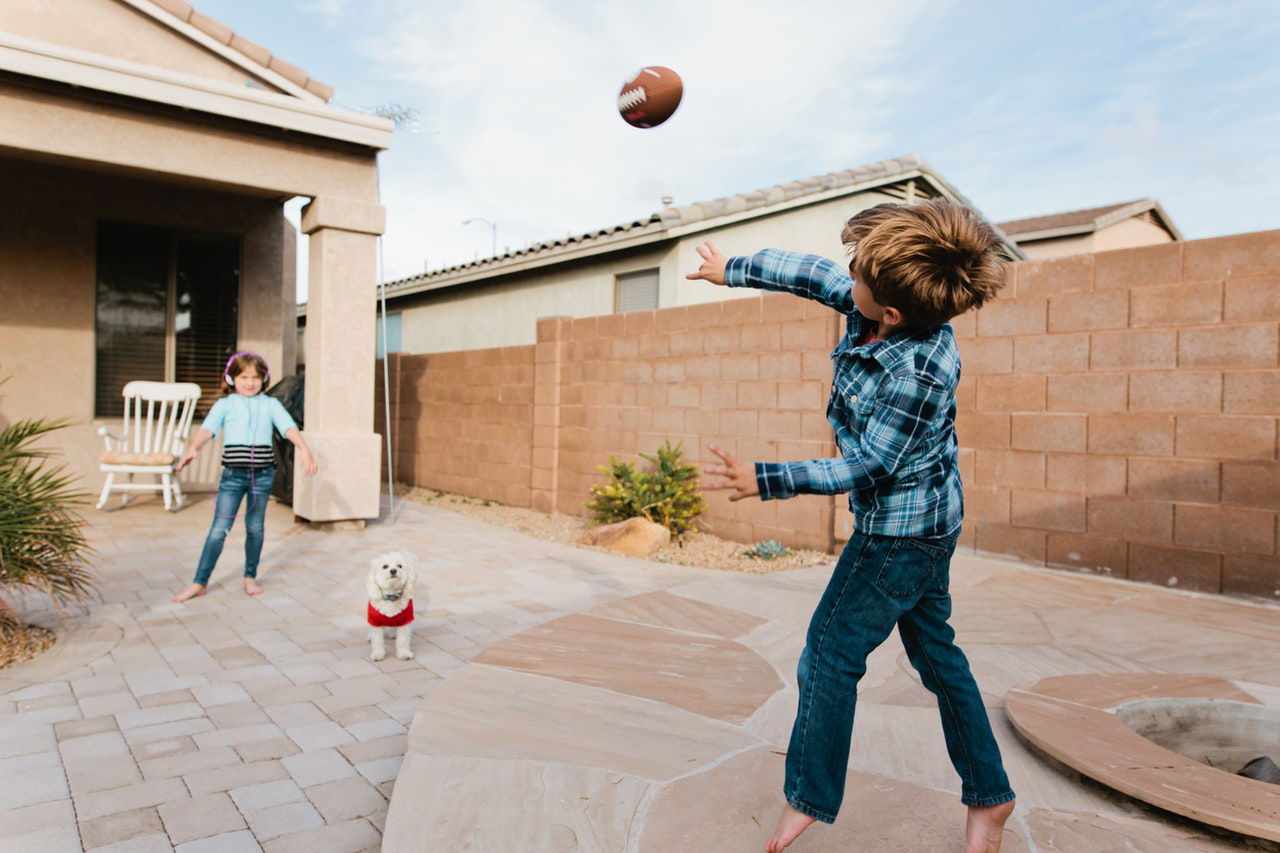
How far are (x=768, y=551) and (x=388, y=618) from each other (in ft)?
11.2

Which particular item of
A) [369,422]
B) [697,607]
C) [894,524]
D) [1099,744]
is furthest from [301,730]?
[369,422]

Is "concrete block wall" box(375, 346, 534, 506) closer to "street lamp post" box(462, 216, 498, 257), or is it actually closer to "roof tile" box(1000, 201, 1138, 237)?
"street lamp post" box(462, 216, 498, 257)

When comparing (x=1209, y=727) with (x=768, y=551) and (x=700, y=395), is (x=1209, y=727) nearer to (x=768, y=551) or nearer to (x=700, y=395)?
(x=768, y=551)

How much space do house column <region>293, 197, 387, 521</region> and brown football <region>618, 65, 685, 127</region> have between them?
4366mm

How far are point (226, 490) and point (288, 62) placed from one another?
4.85 metres

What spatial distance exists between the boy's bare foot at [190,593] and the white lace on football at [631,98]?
12.7ft

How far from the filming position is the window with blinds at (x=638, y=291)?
10.6m

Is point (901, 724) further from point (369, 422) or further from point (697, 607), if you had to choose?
point (369, 422)

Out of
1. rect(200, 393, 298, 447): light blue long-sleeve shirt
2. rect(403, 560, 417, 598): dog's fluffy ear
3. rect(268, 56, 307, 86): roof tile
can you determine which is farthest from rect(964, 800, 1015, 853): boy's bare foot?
rect(268, 56, 307, 86): roof tile

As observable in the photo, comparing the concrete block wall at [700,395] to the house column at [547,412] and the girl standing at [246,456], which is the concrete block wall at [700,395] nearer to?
the house column at [547,412]

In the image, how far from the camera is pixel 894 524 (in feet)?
6.04

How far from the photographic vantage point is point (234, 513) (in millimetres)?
5078

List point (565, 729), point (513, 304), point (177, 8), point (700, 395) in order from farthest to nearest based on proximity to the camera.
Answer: point (513, 304) < point (177, 8) < point (700, 395) < point (565, 729)

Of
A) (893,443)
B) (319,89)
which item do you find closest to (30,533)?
(893,443)
